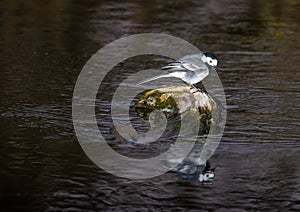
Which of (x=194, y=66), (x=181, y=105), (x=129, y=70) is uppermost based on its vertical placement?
(x=129, y=70)

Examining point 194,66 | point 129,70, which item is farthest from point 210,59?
point 129,70

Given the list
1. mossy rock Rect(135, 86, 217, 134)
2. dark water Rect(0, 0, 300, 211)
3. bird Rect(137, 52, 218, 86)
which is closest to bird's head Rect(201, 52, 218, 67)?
bird Rect(137, 52, 218, 86)

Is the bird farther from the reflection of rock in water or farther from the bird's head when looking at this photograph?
the reflection of rock in water

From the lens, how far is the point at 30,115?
9.70 meters

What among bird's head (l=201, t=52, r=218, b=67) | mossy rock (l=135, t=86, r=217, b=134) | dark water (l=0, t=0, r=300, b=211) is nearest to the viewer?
dark water (l=0, t=0, r=300, b=211)

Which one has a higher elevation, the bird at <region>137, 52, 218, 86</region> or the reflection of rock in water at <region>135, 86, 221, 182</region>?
the bird at <region>137, 52, 218, 86</region>

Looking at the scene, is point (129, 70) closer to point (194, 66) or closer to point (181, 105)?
point (181, 105)

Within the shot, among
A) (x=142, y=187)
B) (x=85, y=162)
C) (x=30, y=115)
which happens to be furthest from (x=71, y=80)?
(x=142, y=187)

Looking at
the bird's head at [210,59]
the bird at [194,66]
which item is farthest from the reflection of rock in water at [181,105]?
the bird's head at [210,59]

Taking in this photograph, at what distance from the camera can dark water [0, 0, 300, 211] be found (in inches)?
286

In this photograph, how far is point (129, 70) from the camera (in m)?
12.2

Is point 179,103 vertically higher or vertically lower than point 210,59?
lower

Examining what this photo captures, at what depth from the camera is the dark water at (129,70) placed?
23.8 ft

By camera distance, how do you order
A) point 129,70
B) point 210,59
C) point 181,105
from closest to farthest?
point 210,59 → point 181,105 → point 129,70
